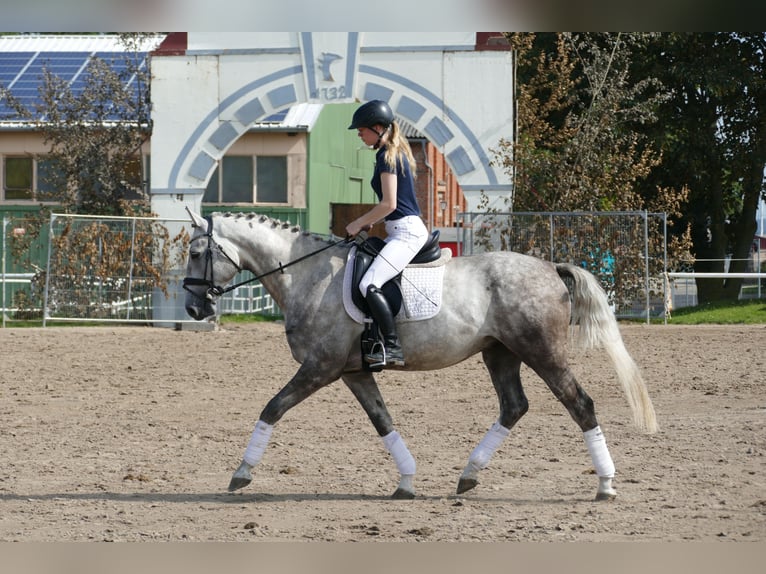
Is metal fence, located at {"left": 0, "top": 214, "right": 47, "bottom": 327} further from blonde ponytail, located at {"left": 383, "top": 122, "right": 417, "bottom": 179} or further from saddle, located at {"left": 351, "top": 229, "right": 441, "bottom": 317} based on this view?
blonde ponytail, located at {"left": 383, "top": 122, "right": 417, "bottom": 179}

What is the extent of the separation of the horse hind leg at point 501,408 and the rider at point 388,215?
0.76 m

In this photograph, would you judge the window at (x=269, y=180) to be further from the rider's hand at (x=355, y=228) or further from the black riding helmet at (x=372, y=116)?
the black riding helmet at (x=372, y=116)

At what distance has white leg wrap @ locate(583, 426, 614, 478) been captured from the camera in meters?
6.97

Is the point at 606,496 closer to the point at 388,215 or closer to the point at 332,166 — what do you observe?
the point at 388,215

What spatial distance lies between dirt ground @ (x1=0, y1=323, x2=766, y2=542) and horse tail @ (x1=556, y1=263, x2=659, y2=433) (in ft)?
1.79

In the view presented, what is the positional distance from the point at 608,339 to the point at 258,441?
2404 millimetres

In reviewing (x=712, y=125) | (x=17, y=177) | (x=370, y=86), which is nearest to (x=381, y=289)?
(x=370, y=86)

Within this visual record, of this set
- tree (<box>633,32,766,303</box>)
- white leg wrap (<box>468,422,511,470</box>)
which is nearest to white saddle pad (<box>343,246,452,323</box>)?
white leg wrap (<box>468,422,511,470</box>)

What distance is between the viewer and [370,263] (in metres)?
7.20

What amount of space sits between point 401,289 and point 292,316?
760 mm

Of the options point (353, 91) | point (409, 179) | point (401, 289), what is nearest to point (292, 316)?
point (401, 289)

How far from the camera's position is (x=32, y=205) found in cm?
2950

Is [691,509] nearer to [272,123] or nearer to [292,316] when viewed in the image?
[292,316]

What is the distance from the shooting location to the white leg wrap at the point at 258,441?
7.10 m
